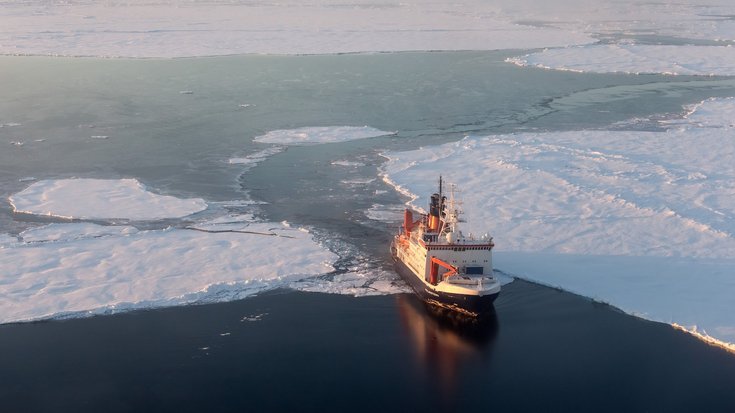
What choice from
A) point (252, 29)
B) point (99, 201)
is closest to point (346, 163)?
point (99, 201)

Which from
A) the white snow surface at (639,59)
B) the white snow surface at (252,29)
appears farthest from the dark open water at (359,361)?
the white snow surface at (252,29)

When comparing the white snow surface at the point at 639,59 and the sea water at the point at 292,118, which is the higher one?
the white snow surface at the point at 639,59

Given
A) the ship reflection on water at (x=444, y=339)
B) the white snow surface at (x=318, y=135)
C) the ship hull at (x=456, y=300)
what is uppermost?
the white snow surface at (x=318, y=135)

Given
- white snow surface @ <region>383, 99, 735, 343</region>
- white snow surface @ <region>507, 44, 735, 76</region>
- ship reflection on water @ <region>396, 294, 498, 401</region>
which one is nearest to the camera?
ship reflection on water @ <region>396, 294, 498, 401</region>

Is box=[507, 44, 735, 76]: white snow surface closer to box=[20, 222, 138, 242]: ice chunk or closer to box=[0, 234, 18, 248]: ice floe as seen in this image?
box=[20, 222, 138, 242]: ice chunk

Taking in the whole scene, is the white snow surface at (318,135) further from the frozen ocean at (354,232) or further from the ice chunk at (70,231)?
the ice chunk at (70,231)

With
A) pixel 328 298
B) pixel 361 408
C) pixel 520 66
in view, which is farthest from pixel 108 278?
pixel 520 66

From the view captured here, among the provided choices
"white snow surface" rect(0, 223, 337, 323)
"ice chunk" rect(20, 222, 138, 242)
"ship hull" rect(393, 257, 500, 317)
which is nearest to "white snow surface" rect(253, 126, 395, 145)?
"white snow surface" rect(0, 223, 337, 323)

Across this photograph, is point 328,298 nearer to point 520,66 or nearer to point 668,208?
point 668,208
